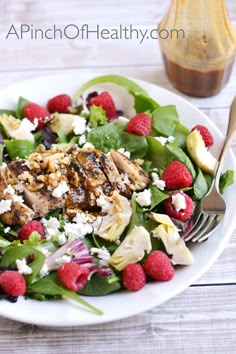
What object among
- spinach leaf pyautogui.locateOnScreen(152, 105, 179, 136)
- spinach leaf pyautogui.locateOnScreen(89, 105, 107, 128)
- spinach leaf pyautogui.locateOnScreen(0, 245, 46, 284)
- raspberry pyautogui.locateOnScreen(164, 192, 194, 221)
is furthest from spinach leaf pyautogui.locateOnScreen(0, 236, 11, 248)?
spinach leaf pyautogui.locateOnScreen(152, 105, 179, 136)

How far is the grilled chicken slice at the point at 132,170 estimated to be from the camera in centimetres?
255

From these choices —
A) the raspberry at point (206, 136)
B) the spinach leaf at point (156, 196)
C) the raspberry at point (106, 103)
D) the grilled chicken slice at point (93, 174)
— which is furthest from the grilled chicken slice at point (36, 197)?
the raspberry at point (206, 136)

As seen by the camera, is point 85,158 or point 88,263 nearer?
point 88,263

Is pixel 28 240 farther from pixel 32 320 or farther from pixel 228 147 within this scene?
pixel 228 147

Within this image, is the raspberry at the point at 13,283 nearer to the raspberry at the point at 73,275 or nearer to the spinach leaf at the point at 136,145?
the raspberry at the point at 73,275

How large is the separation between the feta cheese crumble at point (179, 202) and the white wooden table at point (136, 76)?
29cm

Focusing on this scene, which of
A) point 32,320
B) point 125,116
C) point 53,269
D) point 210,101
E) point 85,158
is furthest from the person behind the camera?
point 210,101

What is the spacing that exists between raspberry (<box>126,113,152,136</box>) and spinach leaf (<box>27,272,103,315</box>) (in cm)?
74

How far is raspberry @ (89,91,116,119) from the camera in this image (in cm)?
290

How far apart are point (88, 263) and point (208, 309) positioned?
18.3 inches

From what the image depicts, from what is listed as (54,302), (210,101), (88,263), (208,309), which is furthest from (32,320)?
(210,101)

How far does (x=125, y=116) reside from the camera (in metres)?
2.98

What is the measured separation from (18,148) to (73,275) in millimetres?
691

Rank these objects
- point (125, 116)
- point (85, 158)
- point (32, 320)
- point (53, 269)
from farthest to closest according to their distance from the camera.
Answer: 1. point (125, 116)
2. point (85, 158)
3. point (53, 269)
4. point (32, 320)
